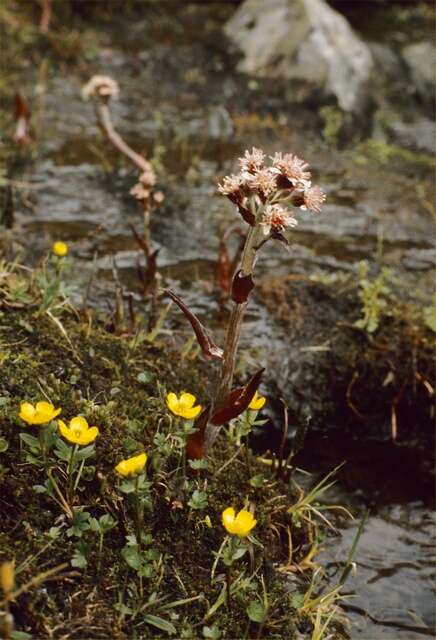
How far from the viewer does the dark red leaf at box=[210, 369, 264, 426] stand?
199cm

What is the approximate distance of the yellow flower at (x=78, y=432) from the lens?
1.80 meters

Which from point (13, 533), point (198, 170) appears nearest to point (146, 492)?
point (13, 533)

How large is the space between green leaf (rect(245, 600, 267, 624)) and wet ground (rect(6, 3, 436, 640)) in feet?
1.93

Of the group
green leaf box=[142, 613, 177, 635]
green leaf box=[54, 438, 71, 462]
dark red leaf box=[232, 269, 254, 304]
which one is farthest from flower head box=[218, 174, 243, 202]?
green leaf box=[142, 613, 177, 635]

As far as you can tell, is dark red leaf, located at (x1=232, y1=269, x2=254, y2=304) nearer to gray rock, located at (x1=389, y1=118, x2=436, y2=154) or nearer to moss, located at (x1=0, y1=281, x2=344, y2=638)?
moss, located at (x1=0, y1=281, x2=344, y2=638)

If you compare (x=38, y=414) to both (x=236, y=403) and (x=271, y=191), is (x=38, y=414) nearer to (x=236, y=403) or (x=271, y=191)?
(x=236, y=403)

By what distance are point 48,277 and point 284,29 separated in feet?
16.7

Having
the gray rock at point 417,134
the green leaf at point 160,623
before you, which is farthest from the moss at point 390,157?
the green leaf at point 160,623

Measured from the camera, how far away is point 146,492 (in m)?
1.88

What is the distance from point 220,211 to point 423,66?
448 cm

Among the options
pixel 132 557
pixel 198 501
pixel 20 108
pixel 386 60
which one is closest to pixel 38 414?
pixel 132 557

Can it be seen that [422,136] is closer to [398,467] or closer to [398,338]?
[398,338]

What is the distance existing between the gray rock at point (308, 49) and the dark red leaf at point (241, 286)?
16.7 ft

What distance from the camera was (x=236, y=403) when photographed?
2.04m
